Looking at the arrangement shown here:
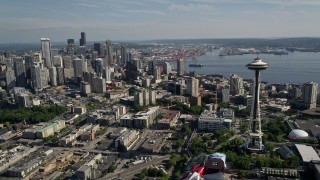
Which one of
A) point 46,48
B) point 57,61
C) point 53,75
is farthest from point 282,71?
point 46,48

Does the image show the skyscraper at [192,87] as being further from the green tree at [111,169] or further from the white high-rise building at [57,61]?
the white high-rise building at [57,61]

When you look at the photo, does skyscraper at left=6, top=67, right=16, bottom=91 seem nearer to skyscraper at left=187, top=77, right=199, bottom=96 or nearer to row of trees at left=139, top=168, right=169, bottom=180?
skyscraper at left=187, top=77, right=199, bottom=96

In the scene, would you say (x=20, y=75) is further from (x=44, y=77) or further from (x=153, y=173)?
(x=153, y=173)

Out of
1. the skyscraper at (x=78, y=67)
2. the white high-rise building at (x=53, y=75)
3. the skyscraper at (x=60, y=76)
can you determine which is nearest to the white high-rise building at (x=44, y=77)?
the white high-rise building at (x=53, y=75)

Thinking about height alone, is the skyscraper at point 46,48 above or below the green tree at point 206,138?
above

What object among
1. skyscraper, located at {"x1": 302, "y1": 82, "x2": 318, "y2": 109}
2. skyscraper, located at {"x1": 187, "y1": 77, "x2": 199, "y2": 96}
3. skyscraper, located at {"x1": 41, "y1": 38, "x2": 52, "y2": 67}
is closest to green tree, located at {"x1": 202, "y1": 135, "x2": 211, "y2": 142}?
skyscraper, located at {"x1": 302, "y1": 82, "x2": 318, "y2": 109}
